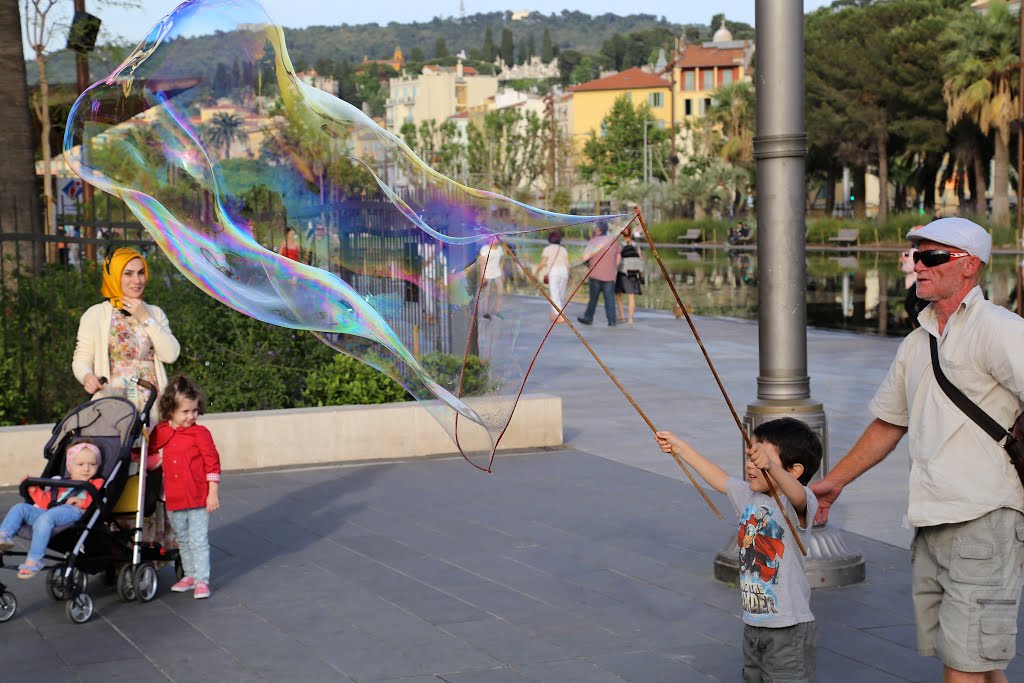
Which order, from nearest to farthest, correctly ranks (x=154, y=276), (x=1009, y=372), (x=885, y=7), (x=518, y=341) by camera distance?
(x=1009, y=372), (x=518, y=341), (x=154, y=276), (x=885, y=7)

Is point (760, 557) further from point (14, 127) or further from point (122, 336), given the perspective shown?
point (14, 127)

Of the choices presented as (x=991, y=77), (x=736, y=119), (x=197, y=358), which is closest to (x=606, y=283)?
(x=197, y=358)

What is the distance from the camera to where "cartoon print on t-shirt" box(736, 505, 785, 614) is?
14.8ft

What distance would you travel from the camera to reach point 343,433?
10547mm

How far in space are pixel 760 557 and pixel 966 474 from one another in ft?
2.43

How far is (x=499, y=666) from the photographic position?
555 centimetres

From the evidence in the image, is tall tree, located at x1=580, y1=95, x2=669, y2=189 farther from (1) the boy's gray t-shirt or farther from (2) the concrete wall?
(1) the boy's gray t-shirt

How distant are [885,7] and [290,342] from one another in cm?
6560

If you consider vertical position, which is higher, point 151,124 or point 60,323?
point 151,124

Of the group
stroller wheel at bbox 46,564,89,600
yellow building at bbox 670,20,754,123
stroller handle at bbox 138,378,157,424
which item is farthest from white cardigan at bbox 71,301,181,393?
yellow building at bbox 670,20,754,123

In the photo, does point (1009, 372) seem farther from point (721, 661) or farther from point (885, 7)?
point (885, 7)

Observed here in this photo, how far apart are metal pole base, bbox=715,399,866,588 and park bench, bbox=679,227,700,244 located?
214ft

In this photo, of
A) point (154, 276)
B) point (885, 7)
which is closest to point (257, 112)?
point (154, 276)

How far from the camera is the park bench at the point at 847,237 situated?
61.5m
